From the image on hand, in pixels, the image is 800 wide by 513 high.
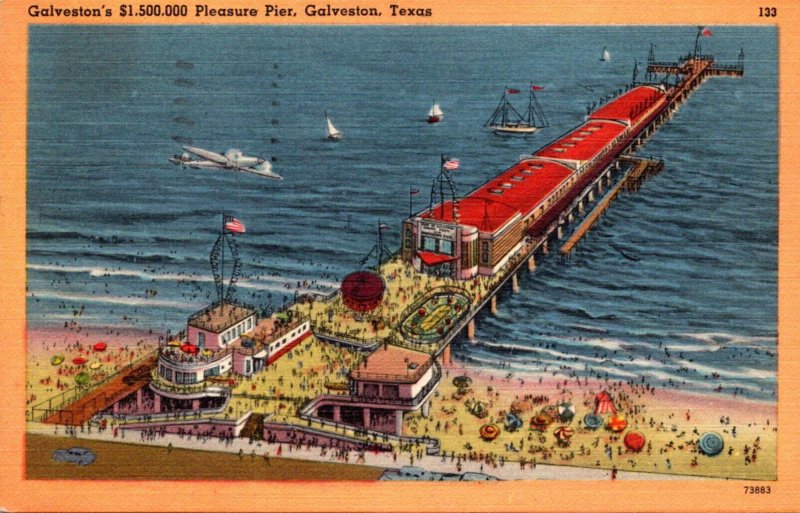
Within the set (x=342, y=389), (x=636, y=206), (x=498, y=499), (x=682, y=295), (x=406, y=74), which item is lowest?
(x=498, y=499)

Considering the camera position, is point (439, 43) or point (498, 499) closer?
point (498, 499)

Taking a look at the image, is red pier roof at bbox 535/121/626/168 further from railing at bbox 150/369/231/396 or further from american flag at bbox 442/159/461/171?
railing at bbox 150/369/231/396

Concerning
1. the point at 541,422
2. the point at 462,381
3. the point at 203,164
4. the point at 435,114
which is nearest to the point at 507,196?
the point at 435,114

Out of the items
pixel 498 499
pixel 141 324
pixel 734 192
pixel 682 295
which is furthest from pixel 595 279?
pixel 141 324

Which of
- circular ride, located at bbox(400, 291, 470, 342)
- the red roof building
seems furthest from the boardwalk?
the red roof building

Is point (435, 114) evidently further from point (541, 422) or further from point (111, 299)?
point (111, 299)

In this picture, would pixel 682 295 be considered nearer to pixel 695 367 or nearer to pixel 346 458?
pixel 695 367

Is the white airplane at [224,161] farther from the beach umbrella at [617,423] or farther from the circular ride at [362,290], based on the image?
the beach umbrella at [617,423]
